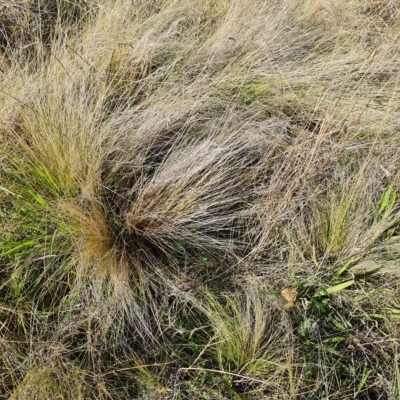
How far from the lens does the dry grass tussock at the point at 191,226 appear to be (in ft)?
3.98

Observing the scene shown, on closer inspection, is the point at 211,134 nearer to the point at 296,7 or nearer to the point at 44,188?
the point at 44,188

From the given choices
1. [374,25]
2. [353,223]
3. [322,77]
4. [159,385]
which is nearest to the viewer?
[159,385]

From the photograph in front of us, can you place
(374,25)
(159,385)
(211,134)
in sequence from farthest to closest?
(374,25), (211,134), (159,385)

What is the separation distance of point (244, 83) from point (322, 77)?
301 mm

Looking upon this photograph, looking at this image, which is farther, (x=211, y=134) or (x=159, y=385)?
(x=211, y=134)

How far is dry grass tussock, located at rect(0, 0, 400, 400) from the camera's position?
1212 millimetres

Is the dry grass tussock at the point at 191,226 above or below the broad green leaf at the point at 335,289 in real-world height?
above

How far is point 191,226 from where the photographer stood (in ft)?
4.42

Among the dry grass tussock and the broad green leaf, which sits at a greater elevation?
the dry grass tussock

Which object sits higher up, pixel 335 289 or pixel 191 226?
pixel 191 226

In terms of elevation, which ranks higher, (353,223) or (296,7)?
(296,7)

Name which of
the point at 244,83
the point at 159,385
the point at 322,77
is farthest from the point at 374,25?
the point at 159,385

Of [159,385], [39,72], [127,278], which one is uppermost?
[39,72]

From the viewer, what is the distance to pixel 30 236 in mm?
1287
